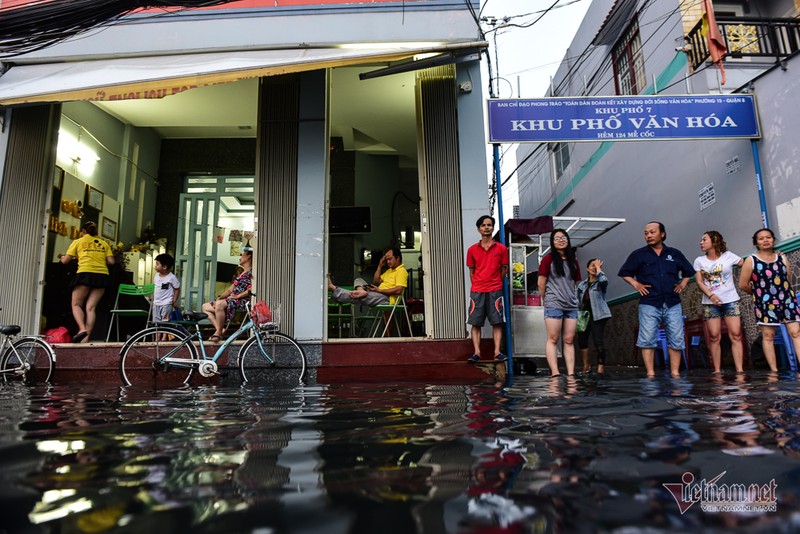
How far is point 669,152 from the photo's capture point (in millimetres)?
10516

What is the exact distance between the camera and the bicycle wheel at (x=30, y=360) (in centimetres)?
663

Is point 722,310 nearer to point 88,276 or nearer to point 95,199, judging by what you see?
point 88,276

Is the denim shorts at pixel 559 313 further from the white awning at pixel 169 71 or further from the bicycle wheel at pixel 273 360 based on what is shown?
the white awning at pixel 169 71

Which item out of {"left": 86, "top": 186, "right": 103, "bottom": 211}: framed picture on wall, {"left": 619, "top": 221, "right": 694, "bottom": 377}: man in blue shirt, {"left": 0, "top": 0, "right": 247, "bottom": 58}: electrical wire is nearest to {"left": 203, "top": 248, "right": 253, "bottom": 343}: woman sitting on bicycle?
{"left": 0, "top": 0, "right": 247, "bottom": 58}: electrical wire

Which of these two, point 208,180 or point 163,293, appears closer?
point 163,293

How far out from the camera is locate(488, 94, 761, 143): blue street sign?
22.9 feet

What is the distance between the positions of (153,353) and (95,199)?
14.2 feet

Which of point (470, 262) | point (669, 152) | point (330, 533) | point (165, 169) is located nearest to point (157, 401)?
point (330, 533)

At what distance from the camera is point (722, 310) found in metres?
6.16

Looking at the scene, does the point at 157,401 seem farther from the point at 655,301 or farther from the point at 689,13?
the point at 689,13

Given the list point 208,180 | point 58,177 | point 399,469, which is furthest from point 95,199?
point 399,469

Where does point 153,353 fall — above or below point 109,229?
below

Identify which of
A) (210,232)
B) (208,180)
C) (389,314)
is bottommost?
(389,314)

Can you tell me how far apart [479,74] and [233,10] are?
354 centimetres
